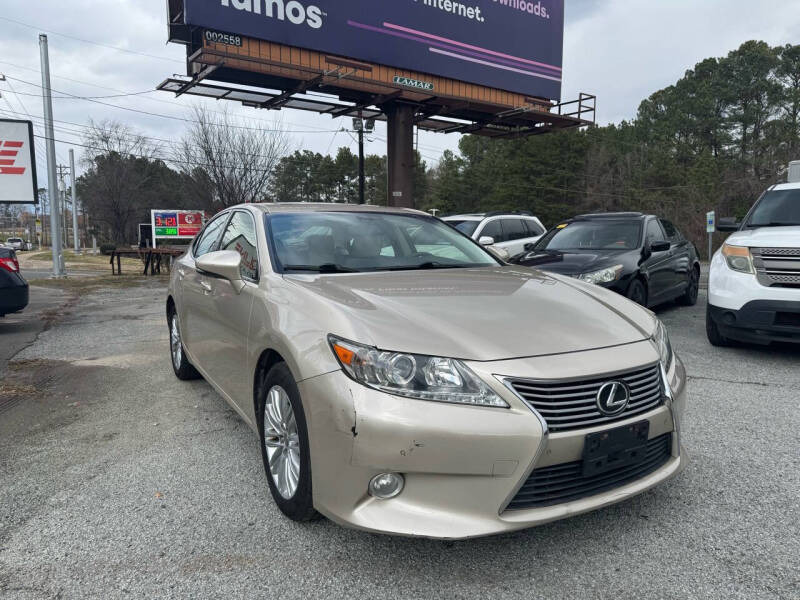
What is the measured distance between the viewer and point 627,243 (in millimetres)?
8047

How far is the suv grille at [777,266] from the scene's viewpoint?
5.40 metres

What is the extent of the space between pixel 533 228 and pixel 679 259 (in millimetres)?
3903

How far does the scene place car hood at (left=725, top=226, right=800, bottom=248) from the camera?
550 cm

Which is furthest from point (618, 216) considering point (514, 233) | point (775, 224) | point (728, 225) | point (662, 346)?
point (662, 346)

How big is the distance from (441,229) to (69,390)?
11.6 ft

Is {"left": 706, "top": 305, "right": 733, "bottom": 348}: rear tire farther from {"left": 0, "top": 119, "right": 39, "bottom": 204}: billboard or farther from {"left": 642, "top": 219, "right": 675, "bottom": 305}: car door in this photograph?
{"left": 0, "top": 119, "right": 39, "bottom": 204}: billboard

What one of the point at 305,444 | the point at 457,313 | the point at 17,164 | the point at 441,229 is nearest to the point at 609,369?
the point at 457,313

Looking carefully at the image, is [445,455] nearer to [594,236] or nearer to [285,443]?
[285,443]

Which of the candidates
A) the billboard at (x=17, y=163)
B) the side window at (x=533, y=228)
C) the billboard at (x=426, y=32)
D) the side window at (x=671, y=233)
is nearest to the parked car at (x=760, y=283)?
the side window at (x=671, y=233)

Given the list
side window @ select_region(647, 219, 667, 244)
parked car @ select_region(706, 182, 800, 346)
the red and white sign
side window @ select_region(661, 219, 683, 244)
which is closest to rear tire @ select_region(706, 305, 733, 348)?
parked car @ select_region(706, 182, 800, 346)

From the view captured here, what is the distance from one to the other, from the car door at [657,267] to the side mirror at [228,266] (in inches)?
235

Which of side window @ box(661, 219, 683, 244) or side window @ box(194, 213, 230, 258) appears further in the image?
side window @ box(661, 219, 683, 244)

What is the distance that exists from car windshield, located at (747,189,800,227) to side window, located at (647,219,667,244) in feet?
5.20

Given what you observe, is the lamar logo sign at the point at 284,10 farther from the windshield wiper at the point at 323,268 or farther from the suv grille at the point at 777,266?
the windshield wiper at the point at 323,268
